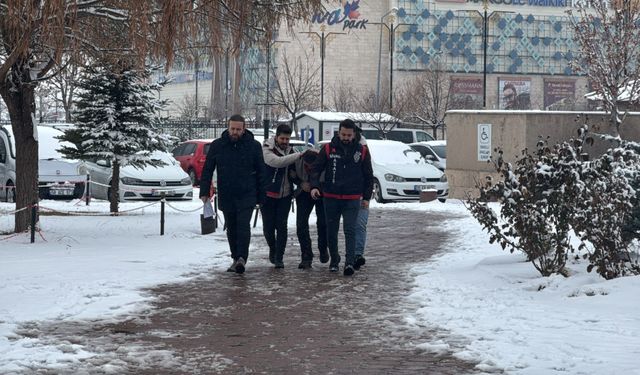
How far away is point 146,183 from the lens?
2509 cm

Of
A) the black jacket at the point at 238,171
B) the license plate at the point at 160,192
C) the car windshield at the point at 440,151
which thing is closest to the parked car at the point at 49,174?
the license plate at the point at 160,192

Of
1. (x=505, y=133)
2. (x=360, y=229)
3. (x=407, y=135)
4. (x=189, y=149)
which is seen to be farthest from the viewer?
(x=407, y=135)

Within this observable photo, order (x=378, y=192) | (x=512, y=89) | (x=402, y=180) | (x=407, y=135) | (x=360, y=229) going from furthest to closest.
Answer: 1. (x=512, y=89)
2. (x=407, y=135)
3. (x=378, y=192)
4. (x=402, y=180)
5. (x=360, y=229)

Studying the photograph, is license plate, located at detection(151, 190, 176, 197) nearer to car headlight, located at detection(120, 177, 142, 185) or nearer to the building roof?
car headlight, located at detection(120, 177, 142, 185)

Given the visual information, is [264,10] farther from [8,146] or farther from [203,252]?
[8,146]

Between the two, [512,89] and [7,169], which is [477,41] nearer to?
[512,89]

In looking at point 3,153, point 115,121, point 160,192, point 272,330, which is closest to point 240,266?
point 272,330

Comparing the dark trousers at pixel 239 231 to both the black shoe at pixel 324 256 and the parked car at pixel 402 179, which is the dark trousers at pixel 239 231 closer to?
the black shoe at pixel 324 256

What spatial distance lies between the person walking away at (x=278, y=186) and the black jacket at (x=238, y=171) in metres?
0.34

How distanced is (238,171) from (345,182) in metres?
1.16

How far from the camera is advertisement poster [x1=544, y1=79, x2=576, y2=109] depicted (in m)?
124

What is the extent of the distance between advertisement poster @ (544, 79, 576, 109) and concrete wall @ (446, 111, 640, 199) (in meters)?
98.6

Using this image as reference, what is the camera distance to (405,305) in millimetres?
10359

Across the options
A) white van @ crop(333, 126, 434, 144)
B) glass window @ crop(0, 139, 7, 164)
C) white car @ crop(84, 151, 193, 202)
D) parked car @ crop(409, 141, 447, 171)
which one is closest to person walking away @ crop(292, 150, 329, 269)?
white car @ crop(84, 151, 193, 202)
